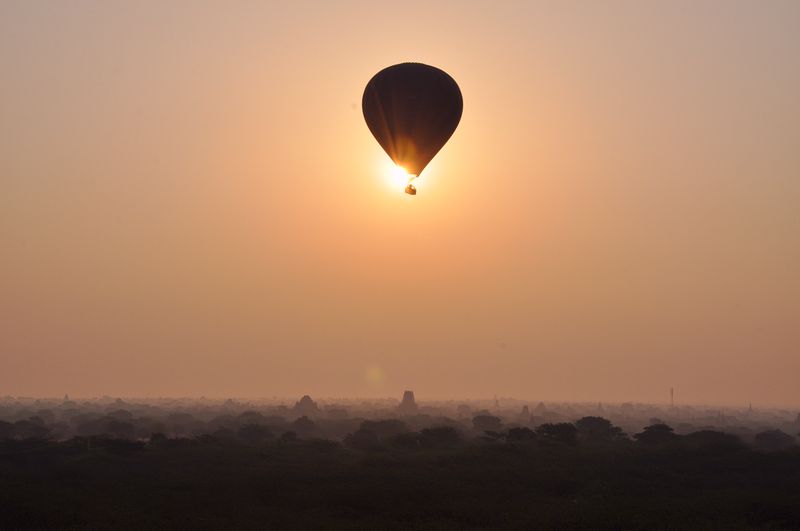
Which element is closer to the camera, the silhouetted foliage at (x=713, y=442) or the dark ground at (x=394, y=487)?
the dark ground at (x=394, y=487)

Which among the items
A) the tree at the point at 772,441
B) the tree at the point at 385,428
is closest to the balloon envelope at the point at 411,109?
the tree at the point at 385,428

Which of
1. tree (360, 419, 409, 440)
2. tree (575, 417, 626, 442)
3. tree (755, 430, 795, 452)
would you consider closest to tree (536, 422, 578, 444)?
tree (575, 417, 626, 442)

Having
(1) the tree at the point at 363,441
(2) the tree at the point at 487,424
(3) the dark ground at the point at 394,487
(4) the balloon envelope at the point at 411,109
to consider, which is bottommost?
(3) the dark ground at the point at 394,487

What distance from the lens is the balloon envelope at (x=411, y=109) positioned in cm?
4597

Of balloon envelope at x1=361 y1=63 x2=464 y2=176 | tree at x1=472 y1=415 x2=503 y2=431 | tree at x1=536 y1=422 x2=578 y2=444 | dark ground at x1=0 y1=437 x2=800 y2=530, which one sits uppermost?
balloon envelope at x1=361 y1=63 x2=464 y2=176

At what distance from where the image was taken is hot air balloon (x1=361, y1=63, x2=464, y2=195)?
4597 cm

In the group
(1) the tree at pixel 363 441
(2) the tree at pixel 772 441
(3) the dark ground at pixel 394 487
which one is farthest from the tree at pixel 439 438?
(2) the tree at pixel 772 441

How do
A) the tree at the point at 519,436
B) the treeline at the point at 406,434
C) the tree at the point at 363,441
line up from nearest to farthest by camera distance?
1. the tree at the point at 519,436
2. the treeline at the point at 406,434
3. the tree at the point at 363,441

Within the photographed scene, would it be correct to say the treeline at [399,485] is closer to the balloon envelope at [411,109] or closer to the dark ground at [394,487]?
the dark ground at [394,487]

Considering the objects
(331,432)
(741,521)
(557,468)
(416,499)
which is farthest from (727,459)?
(331,432)

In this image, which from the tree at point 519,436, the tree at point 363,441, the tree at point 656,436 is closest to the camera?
the tree at point 519,436

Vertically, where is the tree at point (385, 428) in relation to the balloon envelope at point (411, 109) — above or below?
below

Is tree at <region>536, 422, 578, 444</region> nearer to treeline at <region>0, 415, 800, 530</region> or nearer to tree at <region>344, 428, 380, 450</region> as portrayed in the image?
treeline at <region>0, 415, 800, 530</region>

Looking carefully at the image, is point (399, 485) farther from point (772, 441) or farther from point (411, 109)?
point (772, 441)
